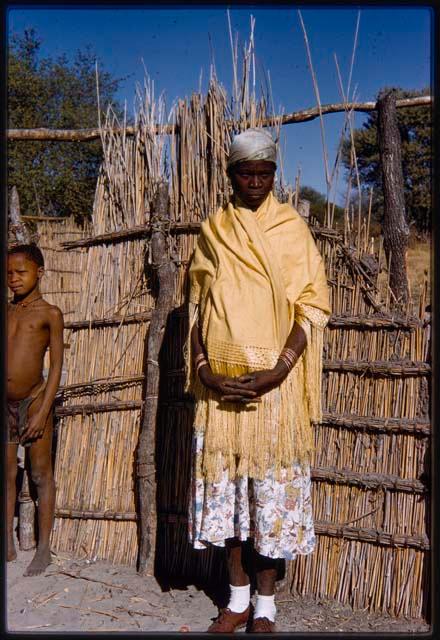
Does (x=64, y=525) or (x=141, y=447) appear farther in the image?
(x=64, y=525)

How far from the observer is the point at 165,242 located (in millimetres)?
3758

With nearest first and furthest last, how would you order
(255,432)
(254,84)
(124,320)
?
(255,432)
(254,84)
(124,320)

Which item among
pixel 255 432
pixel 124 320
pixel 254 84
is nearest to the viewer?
pixel 255 432

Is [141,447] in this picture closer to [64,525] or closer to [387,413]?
[64,525]

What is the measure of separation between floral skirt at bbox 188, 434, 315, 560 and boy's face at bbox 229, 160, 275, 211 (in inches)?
41.1

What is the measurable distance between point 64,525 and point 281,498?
1.67 meters

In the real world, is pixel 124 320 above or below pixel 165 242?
below

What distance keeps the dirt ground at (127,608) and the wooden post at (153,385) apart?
8.6 inches

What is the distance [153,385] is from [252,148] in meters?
1.49

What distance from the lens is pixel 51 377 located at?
3.57m

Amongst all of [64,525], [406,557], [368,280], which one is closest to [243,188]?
[368,280]

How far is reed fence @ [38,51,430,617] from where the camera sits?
3.21m

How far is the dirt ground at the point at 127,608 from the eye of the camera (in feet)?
10.2

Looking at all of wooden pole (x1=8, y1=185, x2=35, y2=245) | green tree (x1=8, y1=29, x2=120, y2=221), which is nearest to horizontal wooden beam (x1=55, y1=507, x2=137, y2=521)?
wooden pole (x1=8, y1=185, x2=35, y2=245)
